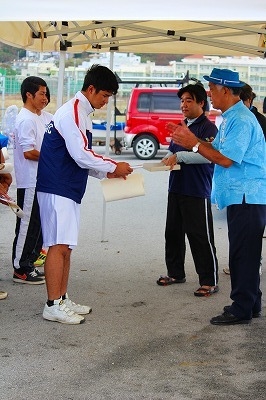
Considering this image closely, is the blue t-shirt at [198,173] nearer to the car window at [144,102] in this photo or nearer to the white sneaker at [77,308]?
the white sneaker at [77,308]

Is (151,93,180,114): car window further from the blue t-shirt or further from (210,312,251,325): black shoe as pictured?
(210,312,251,325): black shoe

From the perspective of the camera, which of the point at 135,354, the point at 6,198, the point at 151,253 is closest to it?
the point at 135,354

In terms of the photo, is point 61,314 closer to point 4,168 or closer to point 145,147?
point 4,168

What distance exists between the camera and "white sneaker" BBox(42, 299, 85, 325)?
5945 millimetres

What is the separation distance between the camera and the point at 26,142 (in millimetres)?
6934

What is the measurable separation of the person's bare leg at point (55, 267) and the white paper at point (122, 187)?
54cm

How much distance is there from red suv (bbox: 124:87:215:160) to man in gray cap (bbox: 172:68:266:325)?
1668 centimetres

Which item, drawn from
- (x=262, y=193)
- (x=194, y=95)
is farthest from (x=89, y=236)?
(x=262, y=193)

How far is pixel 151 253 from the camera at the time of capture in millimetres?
8727

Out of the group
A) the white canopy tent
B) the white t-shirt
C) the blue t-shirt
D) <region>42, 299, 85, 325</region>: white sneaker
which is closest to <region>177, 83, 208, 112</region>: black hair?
the blue t-shirt

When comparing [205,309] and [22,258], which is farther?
[22,258]

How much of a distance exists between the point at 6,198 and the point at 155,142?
1662 cm

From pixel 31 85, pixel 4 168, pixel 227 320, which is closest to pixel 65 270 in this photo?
pixel 4 168

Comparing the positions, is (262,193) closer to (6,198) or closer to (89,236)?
(6,198)
